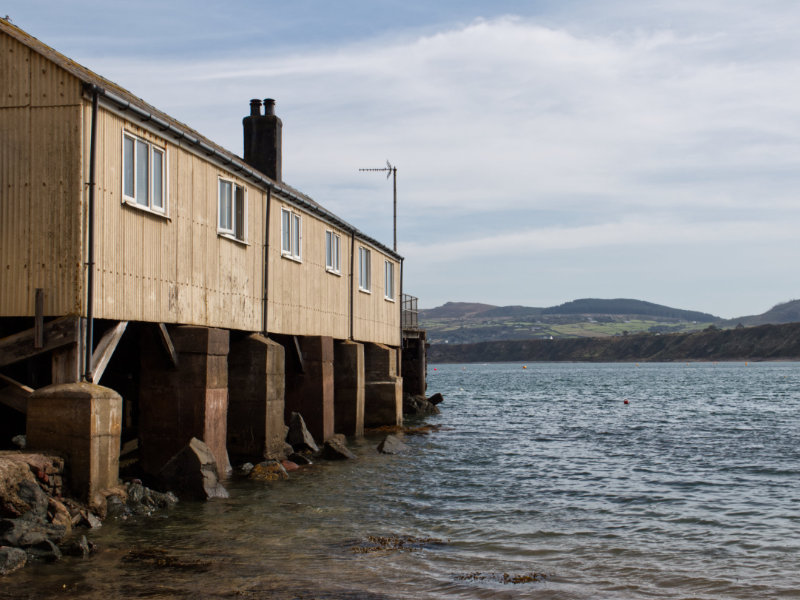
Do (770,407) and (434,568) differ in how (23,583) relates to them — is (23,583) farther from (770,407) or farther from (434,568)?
(770,407)

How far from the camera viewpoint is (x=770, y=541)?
43.5 feet

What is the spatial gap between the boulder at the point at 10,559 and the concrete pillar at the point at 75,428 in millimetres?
1753

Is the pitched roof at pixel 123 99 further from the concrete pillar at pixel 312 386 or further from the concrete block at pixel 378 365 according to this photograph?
the concrete block at pixel 378 365

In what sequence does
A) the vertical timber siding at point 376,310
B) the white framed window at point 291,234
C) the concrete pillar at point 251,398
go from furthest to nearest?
1. the vertical timber siding at point 376,310
2. the white framed window at point 291,234
3. the concrete pillar at point 251,398

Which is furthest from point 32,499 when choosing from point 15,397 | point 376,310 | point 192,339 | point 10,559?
point 376,310

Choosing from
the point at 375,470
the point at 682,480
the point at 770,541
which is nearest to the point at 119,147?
the point at 375,470

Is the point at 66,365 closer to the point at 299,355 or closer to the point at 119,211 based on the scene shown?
the point at 119,211

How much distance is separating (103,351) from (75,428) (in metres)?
1.70

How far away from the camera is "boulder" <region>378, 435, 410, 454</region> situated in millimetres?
23500

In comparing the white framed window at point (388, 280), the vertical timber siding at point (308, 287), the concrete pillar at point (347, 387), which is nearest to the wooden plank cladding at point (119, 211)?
the vertical timber siding at point (308, 287)

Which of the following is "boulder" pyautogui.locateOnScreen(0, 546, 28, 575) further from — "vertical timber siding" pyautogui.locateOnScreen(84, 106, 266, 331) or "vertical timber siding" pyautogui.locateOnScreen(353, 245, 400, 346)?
"vertical timber siding" pyautogui.locateOnScreen(353, 245, 400, 346)

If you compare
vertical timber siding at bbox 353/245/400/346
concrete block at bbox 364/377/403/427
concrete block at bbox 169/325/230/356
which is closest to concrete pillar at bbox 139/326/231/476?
concrete block at bbox 169/325/230/356

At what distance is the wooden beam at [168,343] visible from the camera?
15.2 meters

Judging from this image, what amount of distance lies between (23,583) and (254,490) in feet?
22.4
